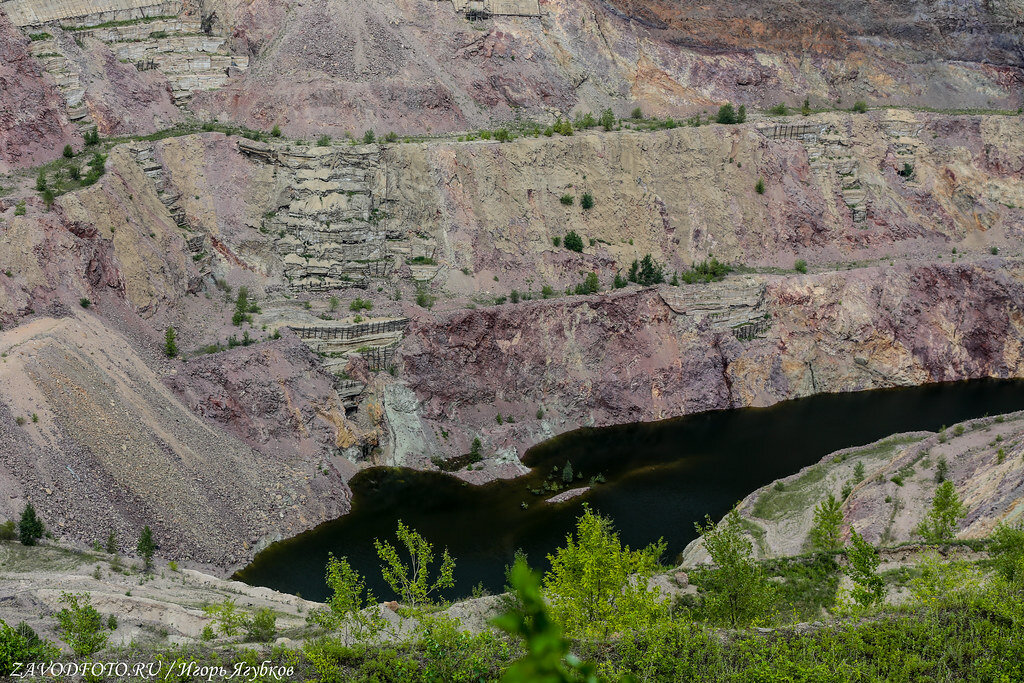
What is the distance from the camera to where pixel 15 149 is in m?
48.5

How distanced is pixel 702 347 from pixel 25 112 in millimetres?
38625

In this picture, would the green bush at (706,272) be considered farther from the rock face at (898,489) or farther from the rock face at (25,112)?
the rock face at (25,112)

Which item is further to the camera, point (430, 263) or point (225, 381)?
point (430, 263)

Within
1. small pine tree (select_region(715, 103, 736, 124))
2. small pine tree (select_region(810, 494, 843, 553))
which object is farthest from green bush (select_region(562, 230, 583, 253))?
small pine tree (select_region(810, 494, 843, 553))

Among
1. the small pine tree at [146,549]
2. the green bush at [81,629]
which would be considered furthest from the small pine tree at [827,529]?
the small pine tree at [146,549]

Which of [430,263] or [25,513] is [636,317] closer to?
[430,263]

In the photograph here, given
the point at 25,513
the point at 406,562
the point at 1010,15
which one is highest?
the point at 1010,15

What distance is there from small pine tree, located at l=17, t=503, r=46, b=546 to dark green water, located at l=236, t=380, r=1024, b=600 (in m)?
7.76

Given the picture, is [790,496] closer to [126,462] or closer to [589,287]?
[589,287]

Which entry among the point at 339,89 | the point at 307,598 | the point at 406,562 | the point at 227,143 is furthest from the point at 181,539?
the point at 339,89

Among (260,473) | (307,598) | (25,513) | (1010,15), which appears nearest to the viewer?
(25,513)

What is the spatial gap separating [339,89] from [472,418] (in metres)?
22.6

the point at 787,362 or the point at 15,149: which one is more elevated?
the point at 15,149

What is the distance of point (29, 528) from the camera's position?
32.1 metres
